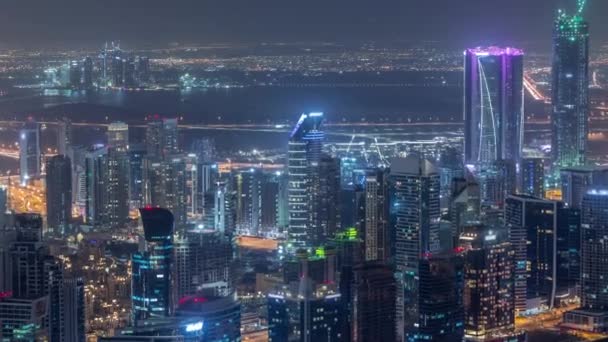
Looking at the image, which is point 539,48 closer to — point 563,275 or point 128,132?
point 563,275

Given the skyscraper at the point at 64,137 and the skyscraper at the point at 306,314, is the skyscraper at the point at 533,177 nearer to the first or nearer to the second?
the skyscraper at the point at 306,314

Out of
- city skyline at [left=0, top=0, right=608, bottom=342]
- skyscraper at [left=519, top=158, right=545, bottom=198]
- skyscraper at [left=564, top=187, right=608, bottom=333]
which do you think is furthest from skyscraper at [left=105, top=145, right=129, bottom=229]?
skyscraper at [left=564, top=187, right=608, bottom=333]

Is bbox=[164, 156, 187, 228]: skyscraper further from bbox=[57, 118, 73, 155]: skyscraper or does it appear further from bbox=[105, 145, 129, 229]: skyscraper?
bbox=[57, 118, 73, 155]: skyscraper

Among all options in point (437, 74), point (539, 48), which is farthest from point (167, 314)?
point (539, 48)

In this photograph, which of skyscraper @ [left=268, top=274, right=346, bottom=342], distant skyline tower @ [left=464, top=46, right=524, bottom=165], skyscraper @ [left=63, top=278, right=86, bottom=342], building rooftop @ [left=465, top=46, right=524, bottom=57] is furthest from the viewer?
distant skyline tower @ [left=464, top=46, right=524, bottom=165]

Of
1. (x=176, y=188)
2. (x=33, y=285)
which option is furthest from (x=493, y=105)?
(x=33, y=285)

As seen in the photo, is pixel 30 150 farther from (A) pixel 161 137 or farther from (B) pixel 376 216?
(B) pixel 376 216

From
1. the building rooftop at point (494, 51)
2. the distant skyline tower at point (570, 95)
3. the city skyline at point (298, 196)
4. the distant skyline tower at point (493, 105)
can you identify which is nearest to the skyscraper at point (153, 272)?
the city skyline at point (298, 196)
